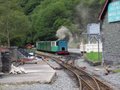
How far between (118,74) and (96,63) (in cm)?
1075

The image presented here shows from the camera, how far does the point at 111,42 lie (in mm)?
38125

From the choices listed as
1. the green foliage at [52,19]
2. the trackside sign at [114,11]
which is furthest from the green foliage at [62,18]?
the trackside sign at [114,11]

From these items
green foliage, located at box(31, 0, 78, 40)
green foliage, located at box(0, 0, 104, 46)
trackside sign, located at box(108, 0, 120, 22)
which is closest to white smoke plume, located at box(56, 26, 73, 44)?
green foliage, located at box(0, 0, 104, 46)

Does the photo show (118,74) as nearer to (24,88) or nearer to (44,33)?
(24,88)

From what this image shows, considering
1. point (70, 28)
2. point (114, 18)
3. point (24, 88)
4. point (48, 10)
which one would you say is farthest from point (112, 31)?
point (48, 10)

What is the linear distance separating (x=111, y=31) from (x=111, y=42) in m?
0.92

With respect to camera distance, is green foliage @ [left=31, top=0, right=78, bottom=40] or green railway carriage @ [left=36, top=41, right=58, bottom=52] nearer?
green railway carriage @ [left=36, top=41, right=58, bottom=52]

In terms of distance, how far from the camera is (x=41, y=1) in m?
142

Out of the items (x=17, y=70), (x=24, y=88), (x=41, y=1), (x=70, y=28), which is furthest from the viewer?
(x=41, y=1)

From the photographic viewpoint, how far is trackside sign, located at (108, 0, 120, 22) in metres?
36.2

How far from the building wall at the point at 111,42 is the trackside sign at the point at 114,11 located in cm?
44

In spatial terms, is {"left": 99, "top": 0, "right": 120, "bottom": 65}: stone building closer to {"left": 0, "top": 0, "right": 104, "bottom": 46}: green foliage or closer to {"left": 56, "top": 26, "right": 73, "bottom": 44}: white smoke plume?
{"left": 56, "top": 26, "right": 73, "bottom": 44}: white smoke plume

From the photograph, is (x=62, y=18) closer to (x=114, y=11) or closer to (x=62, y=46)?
(x=62, y=46)

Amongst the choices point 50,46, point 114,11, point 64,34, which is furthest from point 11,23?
point 114,11
